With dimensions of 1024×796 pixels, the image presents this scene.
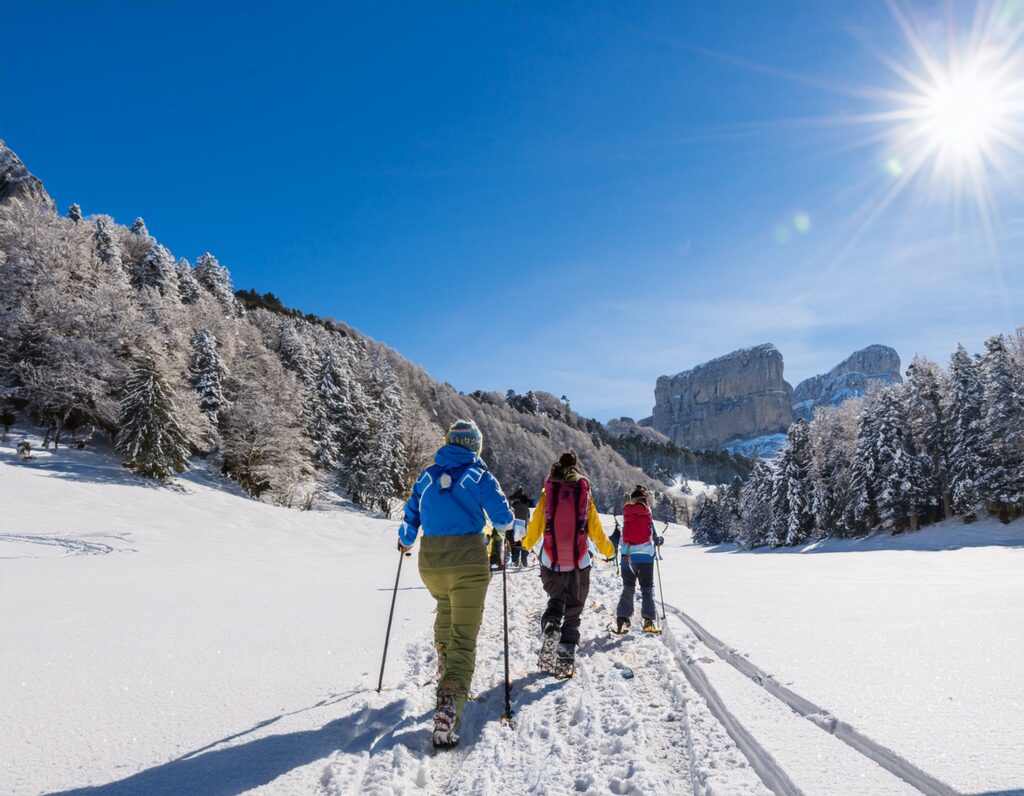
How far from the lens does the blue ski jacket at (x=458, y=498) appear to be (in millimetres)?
4230

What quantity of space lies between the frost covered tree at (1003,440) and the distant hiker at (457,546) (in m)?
37.7

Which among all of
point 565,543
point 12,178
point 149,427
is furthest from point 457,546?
point 12,178

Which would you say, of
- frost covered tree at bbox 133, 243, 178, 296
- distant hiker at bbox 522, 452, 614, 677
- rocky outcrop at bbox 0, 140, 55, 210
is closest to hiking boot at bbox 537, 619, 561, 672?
distant hiker at bbox 522, 452, 614, 677

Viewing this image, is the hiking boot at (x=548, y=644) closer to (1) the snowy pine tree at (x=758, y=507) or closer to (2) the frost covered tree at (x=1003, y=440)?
(2) the frost covered tree at (x=1003, y=440)

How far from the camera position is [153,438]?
2644 cm

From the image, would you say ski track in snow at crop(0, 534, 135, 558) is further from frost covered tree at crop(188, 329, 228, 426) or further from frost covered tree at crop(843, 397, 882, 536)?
frost covered tree at crop(843, 397, 882, 536)

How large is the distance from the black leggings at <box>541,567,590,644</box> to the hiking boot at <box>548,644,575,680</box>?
Result: 178 mm

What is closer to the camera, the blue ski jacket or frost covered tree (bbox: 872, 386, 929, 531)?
the blue ski jacket

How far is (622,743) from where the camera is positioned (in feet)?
11.7

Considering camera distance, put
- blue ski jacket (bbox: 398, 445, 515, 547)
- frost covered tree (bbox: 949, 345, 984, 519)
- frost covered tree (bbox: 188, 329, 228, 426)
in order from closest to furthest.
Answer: blue ski jacket (bbox: 398, 445, 515, 547) → frost covered tree (bbox: 949, 345, 984, 519) → frost covered tree (bbox: 188, 329, 228, 426)

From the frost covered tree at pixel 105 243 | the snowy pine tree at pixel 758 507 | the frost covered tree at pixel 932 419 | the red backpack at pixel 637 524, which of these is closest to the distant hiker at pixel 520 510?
the red backpack at pixel 637 524

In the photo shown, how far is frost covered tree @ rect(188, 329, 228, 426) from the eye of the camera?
3503 cm

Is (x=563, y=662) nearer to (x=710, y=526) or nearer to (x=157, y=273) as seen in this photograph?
(x=157, y=273)

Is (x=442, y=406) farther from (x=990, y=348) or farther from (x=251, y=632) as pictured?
(x=251, y=632)
